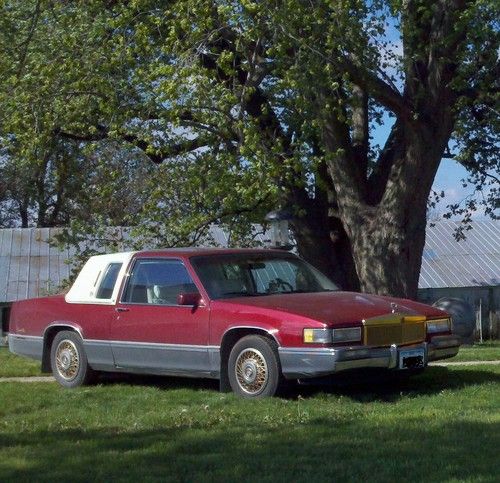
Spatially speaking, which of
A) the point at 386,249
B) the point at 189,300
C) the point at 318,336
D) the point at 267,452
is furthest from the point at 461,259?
the point at 267,452

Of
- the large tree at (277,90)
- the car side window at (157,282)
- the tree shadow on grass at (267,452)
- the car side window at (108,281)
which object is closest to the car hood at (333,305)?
the car side window at (157,282)

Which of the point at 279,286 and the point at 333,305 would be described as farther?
the point at 279,286

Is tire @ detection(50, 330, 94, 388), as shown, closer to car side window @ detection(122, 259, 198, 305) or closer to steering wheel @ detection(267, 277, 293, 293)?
car side window @ detection(122, 259, 198, 305)

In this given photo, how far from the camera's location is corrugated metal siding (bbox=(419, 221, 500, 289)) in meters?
→ 36.5

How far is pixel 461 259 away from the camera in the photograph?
37594mm

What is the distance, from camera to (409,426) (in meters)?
8.64

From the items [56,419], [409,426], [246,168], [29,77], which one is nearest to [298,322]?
[409,426]

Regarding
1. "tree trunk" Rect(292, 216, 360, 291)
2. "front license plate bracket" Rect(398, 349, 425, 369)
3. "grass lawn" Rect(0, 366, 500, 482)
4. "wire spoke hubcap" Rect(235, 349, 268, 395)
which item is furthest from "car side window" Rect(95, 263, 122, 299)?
"tree trunk" Rect(292, 216, 360, 291)

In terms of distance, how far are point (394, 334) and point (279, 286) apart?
1.55 m

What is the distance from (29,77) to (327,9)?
441cm

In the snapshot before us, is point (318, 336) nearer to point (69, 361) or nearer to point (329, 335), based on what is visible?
point (329, 335)

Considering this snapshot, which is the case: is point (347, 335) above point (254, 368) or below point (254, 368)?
above

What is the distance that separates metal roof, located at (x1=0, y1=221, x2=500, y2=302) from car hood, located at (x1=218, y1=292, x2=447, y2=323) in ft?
57.3

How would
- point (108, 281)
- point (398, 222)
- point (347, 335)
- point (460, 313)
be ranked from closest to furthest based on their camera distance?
point (347, 335)
point (108, 281)
point (398, 222)
point (460, 313)
